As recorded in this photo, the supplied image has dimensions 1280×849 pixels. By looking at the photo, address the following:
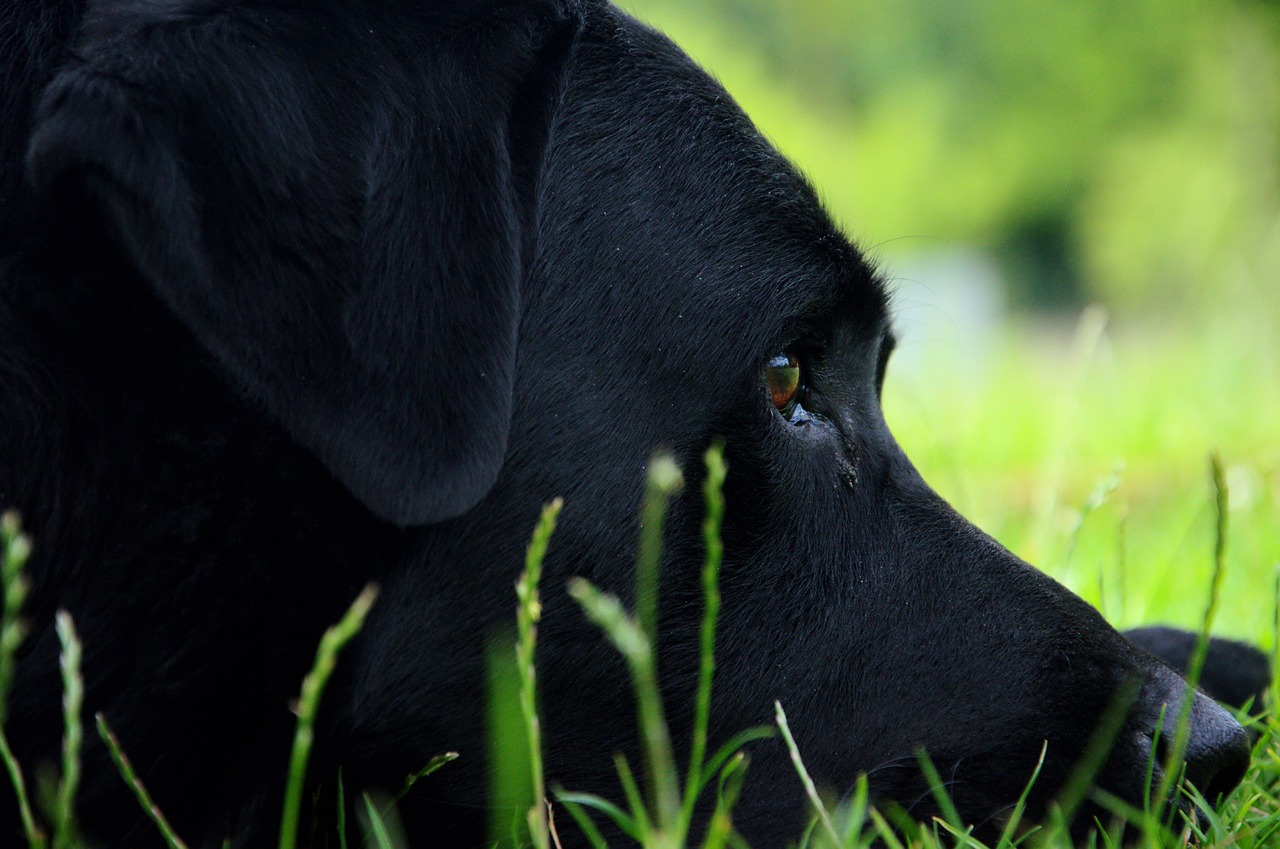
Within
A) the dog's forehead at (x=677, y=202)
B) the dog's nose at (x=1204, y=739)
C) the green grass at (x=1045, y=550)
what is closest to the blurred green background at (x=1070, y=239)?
the green grass at (x=1045, y=550)

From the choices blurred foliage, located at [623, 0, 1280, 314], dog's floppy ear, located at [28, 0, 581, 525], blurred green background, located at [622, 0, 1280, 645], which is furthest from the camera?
blurred foliage, located at [623, 0, 1280, 314]

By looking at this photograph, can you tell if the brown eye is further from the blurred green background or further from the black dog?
the blurred green background

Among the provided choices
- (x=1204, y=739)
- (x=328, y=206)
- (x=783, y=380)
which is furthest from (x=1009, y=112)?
(x=328, y=206)

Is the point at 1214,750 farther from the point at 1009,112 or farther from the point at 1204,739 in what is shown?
the point at 1009,112

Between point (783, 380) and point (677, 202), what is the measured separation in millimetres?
300

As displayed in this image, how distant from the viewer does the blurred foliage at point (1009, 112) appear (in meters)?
20.7

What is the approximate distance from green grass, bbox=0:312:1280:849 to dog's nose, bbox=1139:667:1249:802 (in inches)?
1.0

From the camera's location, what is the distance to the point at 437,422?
143 cm

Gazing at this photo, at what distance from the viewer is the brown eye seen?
5.78 feet

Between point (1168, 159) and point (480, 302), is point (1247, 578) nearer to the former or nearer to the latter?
point (480, 302)

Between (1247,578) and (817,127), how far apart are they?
20517 mm

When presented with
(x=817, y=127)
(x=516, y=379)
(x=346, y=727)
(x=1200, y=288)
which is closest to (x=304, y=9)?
(x=516, y=379)

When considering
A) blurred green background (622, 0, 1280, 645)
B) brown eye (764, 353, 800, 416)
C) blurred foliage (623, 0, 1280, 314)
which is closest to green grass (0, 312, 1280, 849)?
blurred green background (622, 0, 1280, 645)

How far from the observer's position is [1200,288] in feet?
27.8
